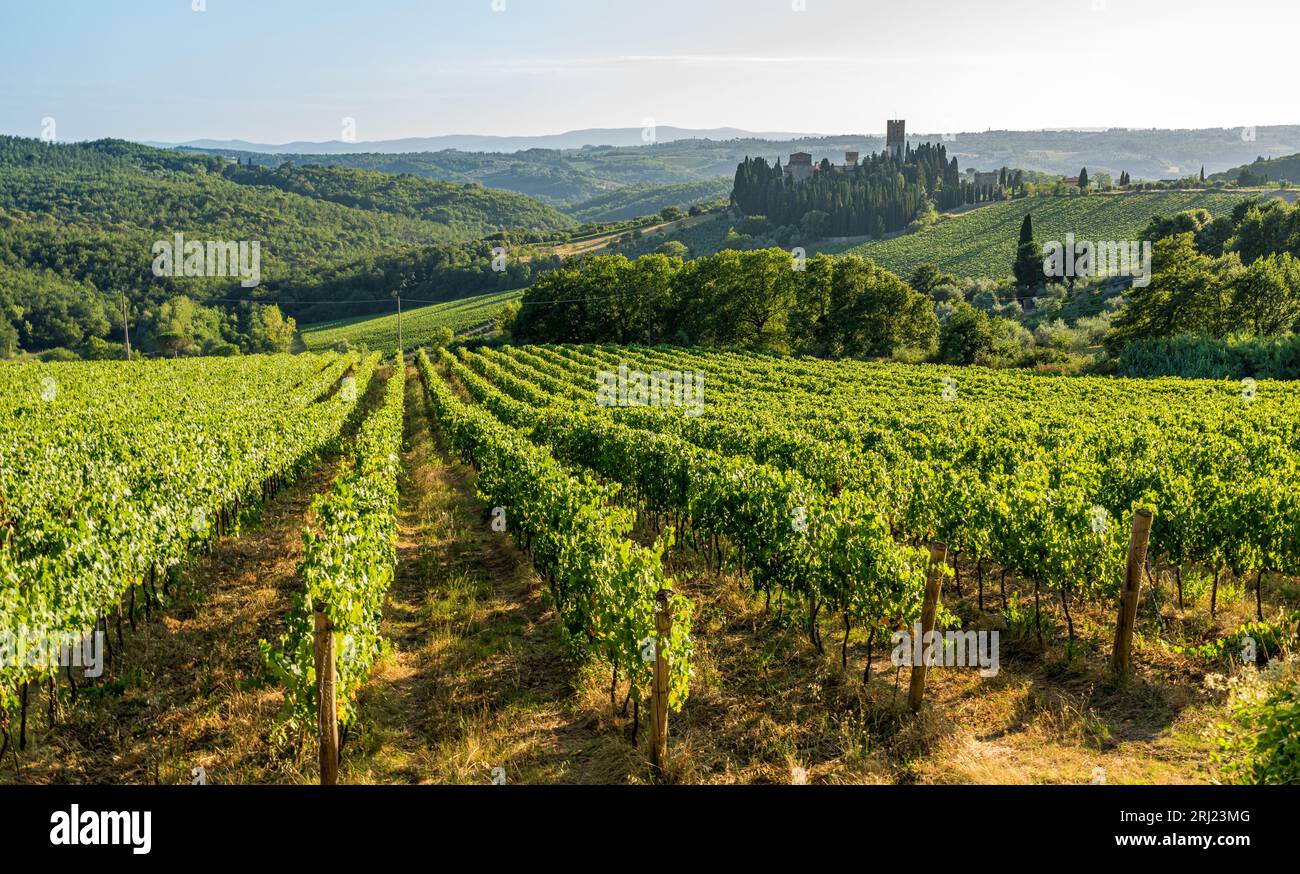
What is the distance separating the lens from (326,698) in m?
6.76

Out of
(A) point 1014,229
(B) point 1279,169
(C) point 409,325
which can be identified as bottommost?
(C) point 409,325

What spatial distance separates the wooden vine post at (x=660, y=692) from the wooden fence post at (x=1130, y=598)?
587 cm

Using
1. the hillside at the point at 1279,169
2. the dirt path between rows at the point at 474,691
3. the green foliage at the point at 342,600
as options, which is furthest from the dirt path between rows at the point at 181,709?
the hillside at the point at 1279,169

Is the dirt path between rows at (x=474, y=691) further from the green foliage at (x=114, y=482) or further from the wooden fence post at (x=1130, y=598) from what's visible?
the wooden fence post at (x=1130, y=598)

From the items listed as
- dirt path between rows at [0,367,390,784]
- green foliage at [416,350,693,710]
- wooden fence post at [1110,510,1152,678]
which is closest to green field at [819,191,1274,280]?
green foliage at [416,350,693,710]

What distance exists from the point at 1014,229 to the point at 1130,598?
129 m

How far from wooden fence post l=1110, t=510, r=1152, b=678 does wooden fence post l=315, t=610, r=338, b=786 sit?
29.9 ft

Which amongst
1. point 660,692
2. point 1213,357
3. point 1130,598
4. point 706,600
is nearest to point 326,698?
point 660,692

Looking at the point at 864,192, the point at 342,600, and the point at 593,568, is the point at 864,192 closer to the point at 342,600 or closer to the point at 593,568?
the point at 593,568

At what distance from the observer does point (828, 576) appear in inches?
386

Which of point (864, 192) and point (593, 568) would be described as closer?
point (593, 568)

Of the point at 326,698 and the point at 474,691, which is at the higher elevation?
the point at 326,698

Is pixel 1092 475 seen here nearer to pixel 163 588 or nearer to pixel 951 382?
pixel 163 588

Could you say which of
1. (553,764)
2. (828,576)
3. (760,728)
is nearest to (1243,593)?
(828,576)
